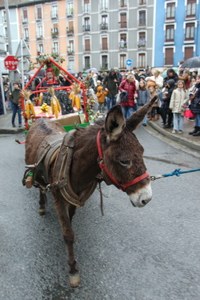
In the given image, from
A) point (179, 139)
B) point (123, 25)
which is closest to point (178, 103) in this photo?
point (179, 139)

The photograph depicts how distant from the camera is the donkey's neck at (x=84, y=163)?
2473 millimetres

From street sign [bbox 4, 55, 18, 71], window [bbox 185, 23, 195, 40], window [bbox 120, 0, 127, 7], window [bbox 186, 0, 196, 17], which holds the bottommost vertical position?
Answer: street sign [bbox 4, 55, 18, 71]

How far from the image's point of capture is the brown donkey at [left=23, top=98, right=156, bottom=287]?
215 centimetres

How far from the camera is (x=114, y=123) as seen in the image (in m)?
2.12

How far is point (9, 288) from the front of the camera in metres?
2.78

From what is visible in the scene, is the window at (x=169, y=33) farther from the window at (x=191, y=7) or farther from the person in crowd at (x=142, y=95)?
the person in crowd at (x=142, y=95)

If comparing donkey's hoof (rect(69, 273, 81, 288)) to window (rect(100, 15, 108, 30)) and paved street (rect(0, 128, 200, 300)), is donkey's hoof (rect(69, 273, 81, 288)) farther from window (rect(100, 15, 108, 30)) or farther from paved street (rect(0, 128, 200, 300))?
window (rect(100, 15, 108, 30))

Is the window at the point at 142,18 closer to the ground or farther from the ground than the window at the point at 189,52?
farther from the ground

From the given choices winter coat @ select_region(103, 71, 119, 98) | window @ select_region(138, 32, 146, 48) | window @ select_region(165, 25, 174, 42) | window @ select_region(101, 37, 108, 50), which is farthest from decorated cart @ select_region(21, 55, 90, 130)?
window @ select_region(101, 37, 108, 50)

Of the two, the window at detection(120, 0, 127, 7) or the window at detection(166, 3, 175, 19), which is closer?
the window at detection(166, 3, 175, 19)

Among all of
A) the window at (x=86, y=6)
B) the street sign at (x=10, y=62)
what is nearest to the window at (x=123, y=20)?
the window at (x=86, y=6)

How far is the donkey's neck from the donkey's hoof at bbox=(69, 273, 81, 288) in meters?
0.83

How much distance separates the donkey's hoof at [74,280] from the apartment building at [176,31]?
45601 millimetres

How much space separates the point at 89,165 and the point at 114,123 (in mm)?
564
